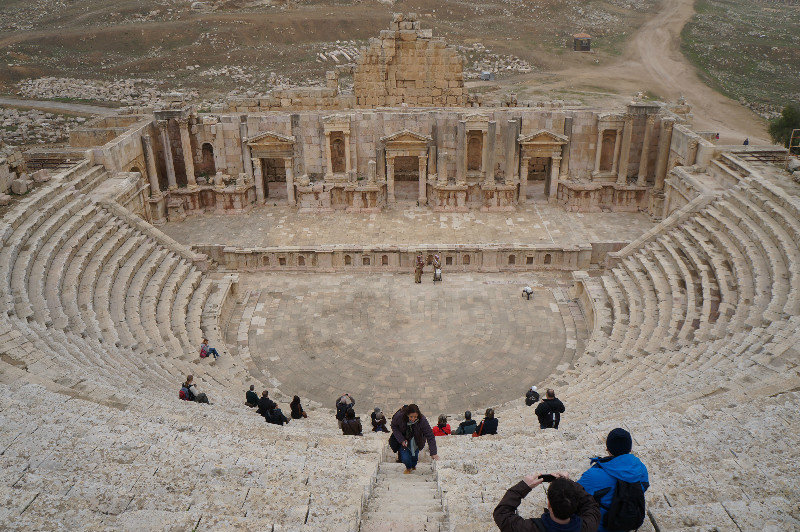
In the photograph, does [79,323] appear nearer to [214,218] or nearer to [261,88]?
[214,218]

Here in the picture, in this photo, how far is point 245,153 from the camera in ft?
85.3

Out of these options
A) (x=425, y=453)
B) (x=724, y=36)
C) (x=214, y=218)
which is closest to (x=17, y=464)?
(x=425, y=453)

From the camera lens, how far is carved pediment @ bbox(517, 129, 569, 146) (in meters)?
25.2

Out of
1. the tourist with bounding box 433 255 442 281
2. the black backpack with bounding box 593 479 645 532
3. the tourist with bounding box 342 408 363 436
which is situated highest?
the black backpack with bounding box 593 479 645 532

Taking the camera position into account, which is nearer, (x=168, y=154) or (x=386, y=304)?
(x=386, y=304)

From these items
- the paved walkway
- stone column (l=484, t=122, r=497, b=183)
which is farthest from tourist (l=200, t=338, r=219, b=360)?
stone column (l=484, t=122, r=497, b=183)

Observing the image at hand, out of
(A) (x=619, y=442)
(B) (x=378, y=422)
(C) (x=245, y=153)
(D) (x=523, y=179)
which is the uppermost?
(A) (x=619, y=442)

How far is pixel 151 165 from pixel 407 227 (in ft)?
33.9

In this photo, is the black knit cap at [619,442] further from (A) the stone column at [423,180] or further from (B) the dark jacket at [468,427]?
(A) the stone column at [423,180]

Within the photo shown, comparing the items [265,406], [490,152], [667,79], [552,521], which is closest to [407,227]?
[490,152]

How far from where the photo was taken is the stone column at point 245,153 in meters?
25.6

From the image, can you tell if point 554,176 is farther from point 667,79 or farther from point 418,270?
point 667,79

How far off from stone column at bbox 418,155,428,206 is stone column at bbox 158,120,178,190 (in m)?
9.90

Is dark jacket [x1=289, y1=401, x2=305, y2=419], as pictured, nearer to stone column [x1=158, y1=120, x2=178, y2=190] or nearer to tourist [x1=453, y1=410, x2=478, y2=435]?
tourist [x1=453, y1=410, x2=478, y2=435]
